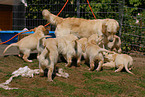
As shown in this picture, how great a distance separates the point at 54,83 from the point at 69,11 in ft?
20.8

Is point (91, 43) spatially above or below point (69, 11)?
below

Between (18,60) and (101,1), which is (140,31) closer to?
(101,1)

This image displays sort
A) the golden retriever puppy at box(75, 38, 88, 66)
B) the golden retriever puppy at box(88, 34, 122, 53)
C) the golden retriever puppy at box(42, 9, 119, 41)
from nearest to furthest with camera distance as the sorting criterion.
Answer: the golden retriever puppy at box(75, 38, 88, 66), the golden retriever puppy at box(88, 34, 122, 53), the golden retriever puppy at box(42, 9, 119, 41)

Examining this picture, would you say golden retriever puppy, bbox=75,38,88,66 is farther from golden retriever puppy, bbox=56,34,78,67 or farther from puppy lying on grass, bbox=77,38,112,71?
golden retriever puppy, bbox=56,34,78,67

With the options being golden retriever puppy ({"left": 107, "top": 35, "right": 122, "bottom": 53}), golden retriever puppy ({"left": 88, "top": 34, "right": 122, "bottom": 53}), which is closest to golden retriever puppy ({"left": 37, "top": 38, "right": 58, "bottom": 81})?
golden retriever puppy ({"left": 88, "top": 34, "right": 122, "bottom": 53})

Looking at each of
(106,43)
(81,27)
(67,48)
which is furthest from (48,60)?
(106,43)

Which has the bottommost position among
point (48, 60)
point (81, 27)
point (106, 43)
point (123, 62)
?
point (123, 62)

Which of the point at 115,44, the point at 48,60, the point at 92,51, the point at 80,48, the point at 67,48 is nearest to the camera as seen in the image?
the point at 48,60

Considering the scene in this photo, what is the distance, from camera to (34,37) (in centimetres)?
627

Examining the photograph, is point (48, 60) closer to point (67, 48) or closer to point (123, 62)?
point (67, 48)

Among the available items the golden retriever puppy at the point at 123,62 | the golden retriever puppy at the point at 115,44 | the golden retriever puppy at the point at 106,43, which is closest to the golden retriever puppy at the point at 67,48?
the golden retriever puppy at the point at 106,43

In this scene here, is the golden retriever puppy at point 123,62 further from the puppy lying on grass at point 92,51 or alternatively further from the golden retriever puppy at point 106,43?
the golden retriever puppy at point 106,43

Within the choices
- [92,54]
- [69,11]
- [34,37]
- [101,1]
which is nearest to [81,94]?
[92,54]

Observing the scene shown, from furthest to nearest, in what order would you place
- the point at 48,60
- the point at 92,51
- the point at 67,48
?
the point at 67,48 → the point at 92,51 → the point at 48,60
